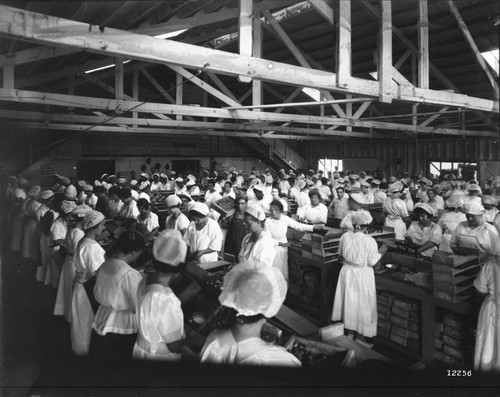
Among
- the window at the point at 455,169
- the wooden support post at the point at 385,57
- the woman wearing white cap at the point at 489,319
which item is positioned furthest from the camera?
the window at the point at 455,169

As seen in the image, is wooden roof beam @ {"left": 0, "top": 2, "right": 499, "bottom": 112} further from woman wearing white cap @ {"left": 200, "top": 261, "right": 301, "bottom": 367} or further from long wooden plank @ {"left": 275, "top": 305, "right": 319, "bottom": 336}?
long wooden plank @ {"left": 275, "top": 305, "right": 319, "bottom": 336}

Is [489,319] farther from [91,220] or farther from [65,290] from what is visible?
[65,290]

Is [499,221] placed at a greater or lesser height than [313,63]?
lesser

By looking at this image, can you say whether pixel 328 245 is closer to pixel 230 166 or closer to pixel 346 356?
pixel 346 356

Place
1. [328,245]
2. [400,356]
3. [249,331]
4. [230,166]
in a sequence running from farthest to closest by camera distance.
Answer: [230,166], [328,245], [400,356], [249,331]

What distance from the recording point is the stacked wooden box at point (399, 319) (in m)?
4.53

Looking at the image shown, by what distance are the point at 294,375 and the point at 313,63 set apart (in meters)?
8.00

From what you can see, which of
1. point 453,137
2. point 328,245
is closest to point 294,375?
point 328,245

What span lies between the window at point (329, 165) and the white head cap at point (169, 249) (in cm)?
1894

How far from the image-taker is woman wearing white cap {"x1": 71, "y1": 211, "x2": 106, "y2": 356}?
4016 millimetres

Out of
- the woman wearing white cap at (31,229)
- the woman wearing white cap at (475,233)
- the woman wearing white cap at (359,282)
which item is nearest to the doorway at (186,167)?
the woman wearing white cap at (31,229)

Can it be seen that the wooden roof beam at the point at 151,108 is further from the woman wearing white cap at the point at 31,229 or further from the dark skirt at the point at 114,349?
the dark skirt at the point at 114,349

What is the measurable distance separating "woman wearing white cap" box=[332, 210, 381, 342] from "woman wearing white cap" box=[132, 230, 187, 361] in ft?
8.54

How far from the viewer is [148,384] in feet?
11.2
